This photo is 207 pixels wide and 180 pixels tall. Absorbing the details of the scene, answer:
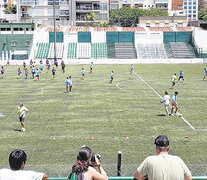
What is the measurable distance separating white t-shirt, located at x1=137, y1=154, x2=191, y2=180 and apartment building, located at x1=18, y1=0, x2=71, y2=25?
101 m

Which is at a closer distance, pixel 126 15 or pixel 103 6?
pixel 103 6

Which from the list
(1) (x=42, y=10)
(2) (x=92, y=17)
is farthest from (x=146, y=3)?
(1) (x=42, y=10)

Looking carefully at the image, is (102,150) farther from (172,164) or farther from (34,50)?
(34,50)

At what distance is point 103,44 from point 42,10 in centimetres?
3898

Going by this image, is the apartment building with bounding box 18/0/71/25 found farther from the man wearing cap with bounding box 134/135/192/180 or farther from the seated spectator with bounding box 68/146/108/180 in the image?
the man wearing cap with bounding box 134/135/192/180

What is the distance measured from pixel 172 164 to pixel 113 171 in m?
5.36

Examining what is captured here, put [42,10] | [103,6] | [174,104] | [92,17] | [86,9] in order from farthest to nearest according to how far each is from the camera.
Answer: [103,6] → [86,9] → [42,10] → [92,17] → [174,104]

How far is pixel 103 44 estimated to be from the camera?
75.2m

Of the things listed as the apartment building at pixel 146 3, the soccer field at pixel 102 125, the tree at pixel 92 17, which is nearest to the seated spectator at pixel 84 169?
the soccer field at pixel 102 125

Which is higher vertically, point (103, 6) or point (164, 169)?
A: point (103, 6)

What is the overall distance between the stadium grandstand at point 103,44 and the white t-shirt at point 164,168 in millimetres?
62634

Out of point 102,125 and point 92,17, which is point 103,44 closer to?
point 92,17

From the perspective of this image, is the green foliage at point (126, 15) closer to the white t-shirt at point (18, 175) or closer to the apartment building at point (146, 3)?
the apartment building at point (146, 3)

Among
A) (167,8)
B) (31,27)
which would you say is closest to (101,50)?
(31,27)
